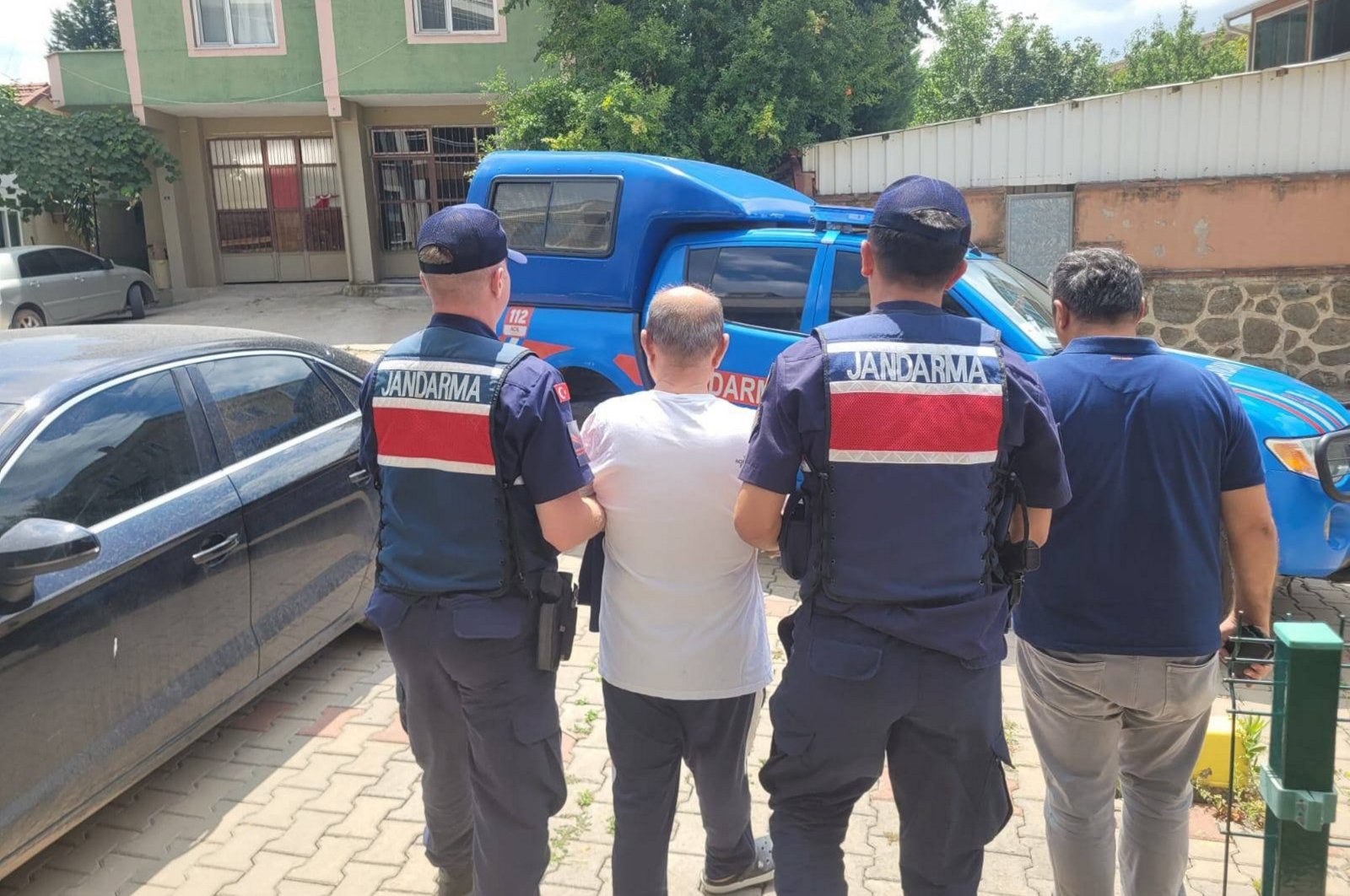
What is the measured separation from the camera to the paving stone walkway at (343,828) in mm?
3180

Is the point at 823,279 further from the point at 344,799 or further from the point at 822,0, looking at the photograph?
the point at 822,0

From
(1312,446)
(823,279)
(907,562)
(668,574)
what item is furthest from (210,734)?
(1312,446)

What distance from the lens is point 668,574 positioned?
2.57 meters

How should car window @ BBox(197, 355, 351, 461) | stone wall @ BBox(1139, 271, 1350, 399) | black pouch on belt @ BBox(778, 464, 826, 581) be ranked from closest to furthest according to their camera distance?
black pouch on belt @ BBox(778, 464, 826, 581), car window @ BBox(197, 355, 351, 461), stone wall @ BBox(1139, 271, 1350, 399)

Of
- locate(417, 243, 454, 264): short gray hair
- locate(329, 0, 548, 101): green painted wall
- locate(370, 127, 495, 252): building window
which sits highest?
locate(329, 0, 548, 101): green painted wall

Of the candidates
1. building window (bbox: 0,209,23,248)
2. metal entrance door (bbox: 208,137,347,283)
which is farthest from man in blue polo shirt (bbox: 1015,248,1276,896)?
building window (bbox: 0,209,23,248)

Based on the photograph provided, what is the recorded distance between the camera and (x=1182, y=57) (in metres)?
33.6

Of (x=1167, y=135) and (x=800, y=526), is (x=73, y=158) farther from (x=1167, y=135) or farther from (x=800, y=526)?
(x=800, y=526)

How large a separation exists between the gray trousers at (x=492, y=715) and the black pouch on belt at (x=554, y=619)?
0.03 metres

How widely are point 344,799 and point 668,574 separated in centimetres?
181

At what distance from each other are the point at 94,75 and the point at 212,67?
220 cm

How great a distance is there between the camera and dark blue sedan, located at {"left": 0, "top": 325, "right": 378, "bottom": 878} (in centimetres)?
284

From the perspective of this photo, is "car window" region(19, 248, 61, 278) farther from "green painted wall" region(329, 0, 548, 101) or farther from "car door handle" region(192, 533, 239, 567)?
"car door handle" region(192, 533, 239, 567)

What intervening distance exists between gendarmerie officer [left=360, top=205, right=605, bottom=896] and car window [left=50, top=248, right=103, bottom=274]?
16352 millimetres
